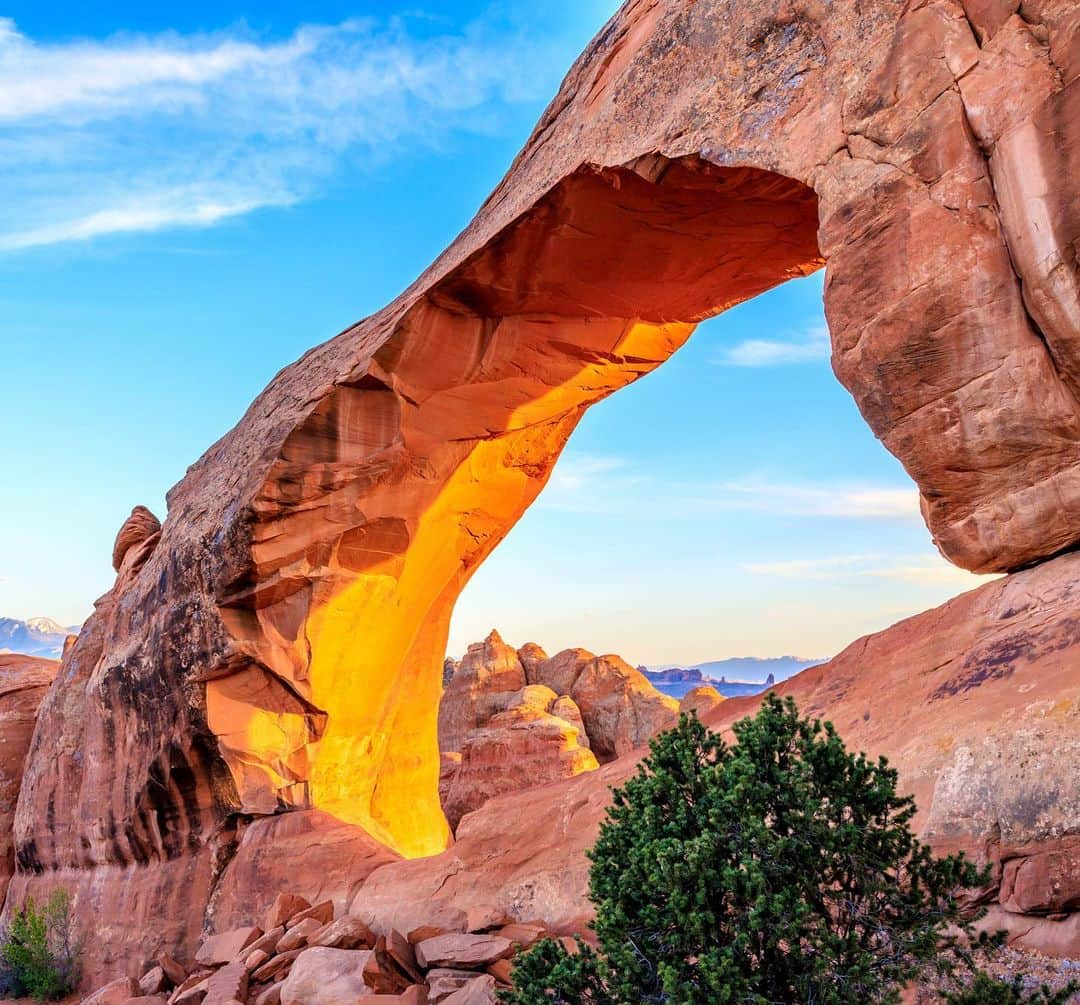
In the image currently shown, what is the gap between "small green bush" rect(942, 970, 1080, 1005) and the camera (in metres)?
5.13

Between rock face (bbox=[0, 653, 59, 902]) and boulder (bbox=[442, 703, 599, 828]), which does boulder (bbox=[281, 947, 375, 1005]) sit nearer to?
rock face (bbox=[0, 653, 59, 902])

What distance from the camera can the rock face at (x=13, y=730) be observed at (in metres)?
18.9

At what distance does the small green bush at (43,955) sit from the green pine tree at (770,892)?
1190 centimetres

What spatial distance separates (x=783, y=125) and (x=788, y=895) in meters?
6.62

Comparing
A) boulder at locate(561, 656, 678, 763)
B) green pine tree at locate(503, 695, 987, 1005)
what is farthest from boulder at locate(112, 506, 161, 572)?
boulder at locate(561, 656, 678, 763)

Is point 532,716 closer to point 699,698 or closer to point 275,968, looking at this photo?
point 699,698

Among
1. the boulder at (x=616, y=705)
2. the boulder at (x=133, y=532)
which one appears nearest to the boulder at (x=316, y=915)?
the boulder at (x=133, y=532)

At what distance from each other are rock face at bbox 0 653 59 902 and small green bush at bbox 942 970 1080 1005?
744 inches

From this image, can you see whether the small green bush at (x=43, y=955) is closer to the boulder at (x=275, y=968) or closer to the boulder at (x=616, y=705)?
the boulder at (x=275, y=968)

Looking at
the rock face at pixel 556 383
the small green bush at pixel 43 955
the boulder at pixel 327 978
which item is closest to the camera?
the rock face at pixel 556 383

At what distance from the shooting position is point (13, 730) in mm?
19938

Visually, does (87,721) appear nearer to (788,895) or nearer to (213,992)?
(213,992)

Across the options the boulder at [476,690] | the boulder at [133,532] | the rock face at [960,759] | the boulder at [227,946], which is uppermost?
the boulder at [133,532]

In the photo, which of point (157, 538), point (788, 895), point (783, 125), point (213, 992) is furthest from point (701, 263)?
point (157, 538)
